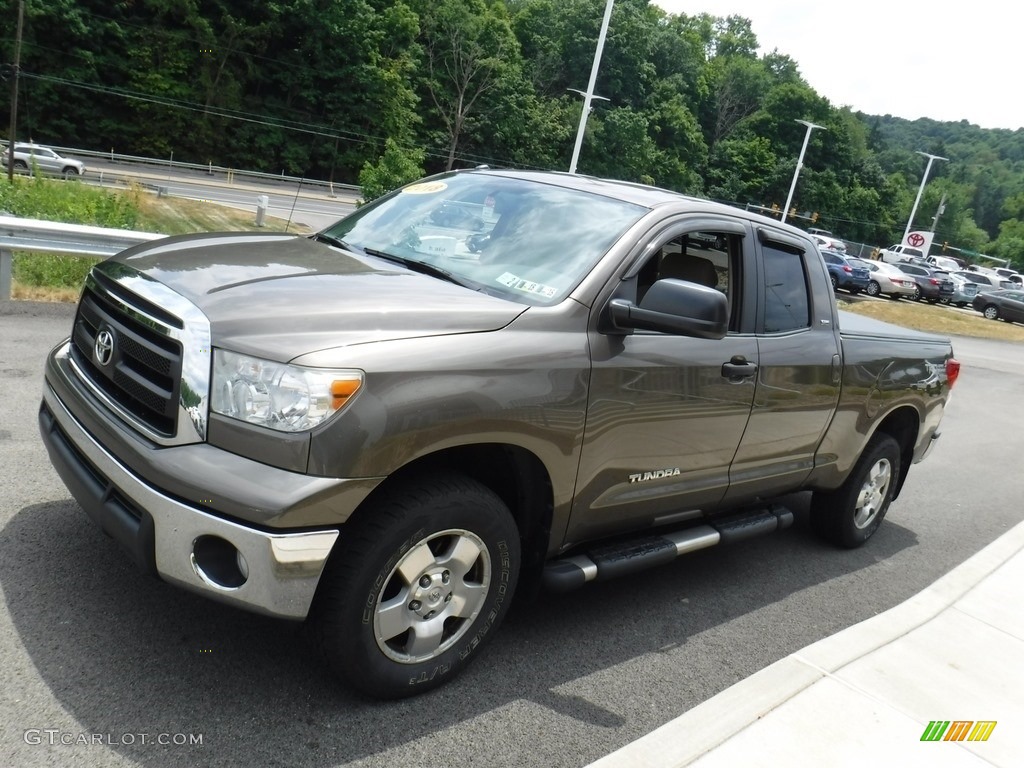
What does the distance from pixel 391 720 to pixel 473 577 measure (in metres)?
0.57

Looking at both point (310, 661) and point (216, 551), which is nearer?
point (216, 551)

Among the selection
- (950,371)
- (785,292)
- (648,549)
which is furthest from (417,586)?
(950,371)

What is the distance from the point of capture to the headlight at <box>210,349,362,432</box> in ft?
8.79

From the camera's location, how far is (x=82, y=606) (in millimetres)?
3307

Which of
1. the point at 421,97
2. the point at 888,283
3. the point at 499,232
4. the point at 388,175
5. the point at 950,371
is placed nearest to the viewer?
the point at 499,232

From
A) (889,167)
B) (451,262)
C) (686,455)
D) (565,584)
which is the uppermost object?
(889,167)

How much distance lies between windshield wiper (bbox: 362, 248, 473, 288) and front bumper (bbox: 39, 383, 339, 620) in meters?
1.26

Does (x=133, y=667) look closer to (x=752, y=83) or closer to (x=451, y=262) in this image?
(x=451, y=262)

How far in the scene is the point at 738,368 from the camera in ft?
13.2

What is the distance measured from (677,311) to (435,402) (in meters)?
1.07

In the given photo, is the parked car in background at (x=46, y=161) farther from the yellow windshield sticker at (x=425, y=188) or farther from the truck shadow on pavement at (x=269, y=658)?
the truck shadow on pavement at (x=269, y=658)

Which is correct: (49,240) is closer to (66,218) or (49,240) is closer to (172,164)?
(66,218)

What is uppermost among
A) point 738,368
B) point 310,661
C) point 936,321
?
point 738,368

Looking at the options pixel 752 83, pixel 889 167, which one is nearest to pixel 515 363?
pixel 752 83
